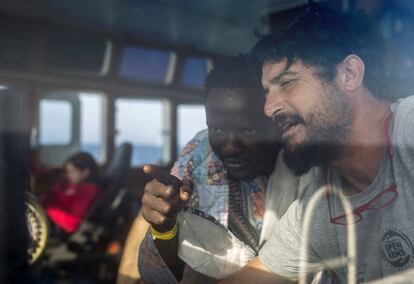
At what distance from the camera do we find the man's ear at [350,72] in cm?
117

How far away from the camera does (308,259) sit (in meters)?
1.39

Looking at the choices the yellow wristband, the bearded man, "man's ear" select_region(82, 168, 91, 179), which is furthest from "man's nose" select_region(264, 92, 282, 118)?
"man's ear" select_region(82, 168, 91, 179)

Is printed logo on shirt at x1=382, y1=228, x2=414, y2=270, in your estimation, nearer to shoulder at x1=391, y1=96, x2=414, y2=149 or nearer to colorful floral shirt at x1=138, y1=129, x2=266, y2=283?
shoulder at x1=391, y1=96, x2=414, y2=149

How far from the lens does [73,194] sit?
3.83 metres

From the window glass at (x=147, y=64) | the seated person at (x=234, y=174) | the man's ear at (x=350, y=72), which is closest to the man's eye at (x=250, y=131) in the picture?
the seated person at (x=234, y=174)

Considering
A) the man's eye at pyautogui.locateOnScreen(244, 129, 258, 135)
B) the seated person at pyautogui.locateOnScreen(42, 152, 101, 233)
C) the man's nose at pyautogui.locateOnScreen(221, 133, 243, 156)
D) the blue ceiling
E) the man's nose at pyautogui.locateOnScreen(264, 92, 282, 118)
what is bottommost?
the seated person at pyautogui.locateOnScreen(42, 152, 101, 233)

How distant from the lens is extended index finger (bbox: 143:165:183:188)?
1158 millimetres

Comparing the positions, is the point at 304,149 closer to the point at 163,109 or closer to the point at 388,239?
the point at 388,239

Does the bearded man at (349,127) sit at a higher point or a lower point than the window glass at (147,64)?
lower

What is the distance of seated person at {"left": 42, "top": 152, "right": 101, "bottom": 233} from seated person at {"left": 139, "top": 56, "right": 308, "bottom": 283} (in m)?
2.29

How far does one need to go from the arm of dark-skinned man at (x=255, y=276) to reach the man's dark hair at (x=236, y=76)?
500 mm

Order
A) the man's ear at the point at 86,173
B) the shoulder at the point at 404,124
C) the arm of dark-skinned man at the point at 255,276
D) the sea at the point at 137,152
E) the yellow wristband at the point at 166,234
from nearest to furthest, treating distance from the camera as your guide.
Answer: the shoulder at the point at 404,124
the yellow wristband at the point at 166,234
the arm of dark-skinned man at the point at 255,276
the man's ear at the point at 86,173
the sea at the point at 137,152

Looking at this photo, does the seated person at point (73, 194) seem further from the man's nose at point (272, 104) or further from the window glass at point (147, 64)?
the man's nose at point (272, 104)

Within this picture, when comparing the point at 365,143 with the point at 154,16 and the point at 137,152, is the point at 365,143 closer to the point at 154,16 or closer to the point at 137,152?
the point at 154,16
